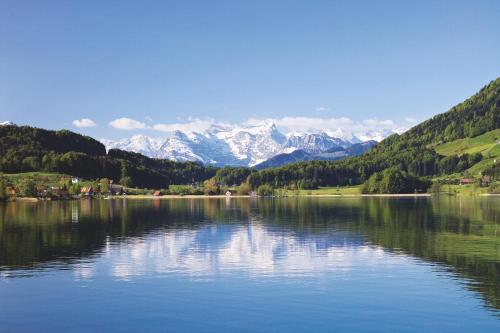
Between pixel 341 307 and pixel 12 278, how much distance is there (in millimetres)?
37836

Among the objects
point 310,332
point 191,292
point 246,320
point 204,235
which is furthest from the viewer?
point 204,235

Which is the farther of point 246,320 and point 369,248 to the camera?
point 369,248

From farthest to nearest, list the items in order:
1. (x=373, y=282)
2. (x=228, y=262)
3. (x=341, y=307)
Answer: (x=228, y=262)
(x=373, y=282)
(x=341, y=307)

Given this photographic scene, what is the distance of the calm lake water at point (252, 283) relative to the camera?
4509 centimetres

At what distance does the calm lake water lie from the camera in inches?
1775

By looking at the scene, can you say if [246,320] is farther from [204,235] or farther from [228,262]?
[204,235]

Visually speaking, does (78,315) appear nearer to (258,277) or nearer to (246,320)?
(246,320)

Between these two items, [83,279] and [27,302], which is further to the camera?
[83,279]

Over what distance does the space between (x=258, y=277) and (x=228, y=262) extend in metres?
12.2

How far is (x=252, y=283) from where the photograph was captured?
2351 inches

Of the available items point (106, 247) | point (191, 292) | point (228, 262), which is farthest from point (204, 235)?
point (191, 292)

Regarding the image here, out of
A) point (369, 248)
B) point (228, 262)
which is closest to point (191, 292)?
point (228, 262)

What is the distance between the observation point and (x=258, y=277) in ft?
208

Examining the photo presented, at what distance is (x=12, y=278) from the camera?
6316cm
